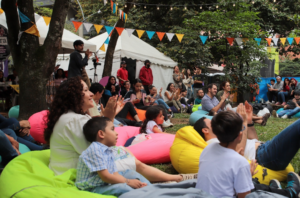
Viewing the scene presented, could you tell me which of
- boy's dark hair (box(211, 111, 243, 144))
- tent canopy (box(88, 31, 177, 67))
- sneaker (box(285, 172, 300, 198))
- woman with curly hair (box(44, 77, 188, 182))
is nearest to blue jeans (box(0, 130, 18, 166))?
woman with curly hair (box(44, 77, 188, 182))

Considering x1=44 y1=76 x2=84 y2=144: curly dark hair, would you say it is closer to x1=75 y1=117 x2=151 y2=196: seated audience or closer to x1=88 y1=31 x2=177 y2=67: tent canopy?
x1=75 y1=117 x2=151 y2=196: seated audience

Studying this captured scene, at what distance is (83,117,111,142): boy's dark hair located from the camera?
234 centimetres

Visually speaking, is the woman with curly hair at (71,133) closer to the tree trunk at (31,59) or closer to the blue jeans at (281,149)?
the blue jeans at (281,149)

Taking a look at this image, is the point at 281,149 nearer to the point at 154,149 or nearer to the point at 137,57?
the point at 154,149

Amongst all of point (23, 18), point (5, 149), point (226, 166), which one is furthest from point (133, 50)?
point (226, 166)

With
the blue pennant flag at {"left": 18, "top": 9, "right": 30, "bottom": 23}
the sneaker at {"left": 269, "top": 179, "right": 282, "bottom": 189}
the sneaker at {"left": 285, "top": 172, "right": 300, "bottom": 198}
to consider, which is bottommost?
the sneaker at {"left": 269, "top": 179, "right": 282, "bottom": 189}

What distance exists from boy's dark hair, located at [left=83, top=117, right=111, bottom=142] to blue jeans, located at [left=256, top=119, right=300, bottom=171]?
1.73m

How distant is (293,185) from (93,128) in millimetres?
1857

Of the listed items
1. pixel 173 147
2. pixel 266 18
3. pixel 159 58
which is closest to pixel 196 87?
pixel 159 58

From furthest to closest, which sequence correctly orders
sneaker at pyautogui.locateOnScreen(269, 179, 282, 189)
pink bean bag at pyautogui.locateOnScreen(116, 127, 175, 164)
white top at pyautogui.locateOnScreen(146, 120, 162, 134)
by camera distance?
white top at pyautogui.locateOnScreen(146, 120, 162, 134), pink bean bag at pyautogui.locateOnScreen(116, 127, 175, 164), sneaker at pyautogui.locateOnScreen(269, 179, 282, 189)

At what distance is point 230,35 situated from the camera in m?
13.0

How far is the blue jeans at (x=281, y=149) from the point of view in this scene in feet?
9.34

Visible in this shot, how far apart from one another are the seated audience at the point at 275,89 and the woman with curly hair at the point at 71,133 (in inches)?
481

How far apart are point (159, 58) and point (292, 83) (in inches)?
222
